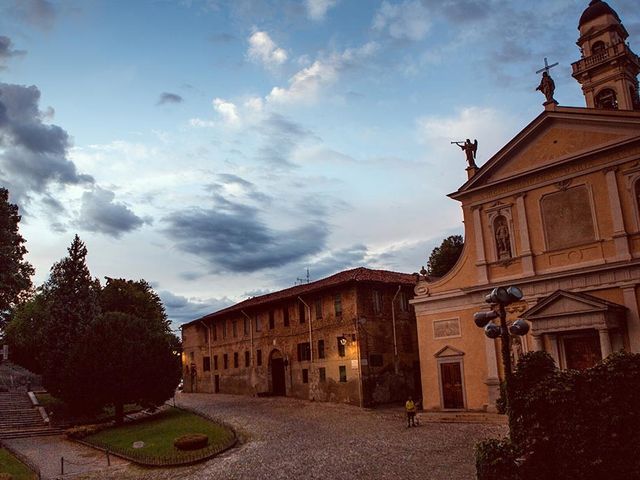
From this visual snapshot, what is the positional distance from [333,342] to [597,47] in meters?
24.7

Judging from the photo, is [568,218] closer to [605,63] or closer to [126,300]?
[605,63]

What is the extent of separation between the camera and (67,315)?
38969 mm

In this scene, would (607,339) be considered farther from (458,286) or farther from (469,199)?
(469,199)

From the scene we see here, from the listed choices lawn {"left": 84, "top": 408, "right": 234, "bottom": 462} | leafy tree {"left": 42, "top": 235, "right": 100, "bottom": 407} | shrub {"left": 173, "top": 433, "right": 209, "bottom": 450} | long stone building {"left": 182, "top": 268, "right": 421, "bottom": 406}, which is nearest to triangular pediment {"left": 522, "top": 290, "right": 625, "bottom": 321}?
long stone building {"left": 182, "top": 268, "right": 421, "bottom": 406}

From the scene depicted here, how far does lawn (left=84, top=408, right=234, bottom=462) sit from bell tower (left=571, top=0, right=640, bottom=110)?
90.0 ft

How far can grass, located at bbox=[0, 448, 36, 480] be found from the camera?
21117mm

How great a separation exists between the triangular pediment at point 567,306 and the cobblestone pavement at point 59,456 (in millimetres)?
19042

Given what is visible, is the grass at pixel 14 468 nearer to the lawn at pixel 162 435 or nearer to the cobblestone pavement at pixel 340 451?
the cobblestone pavement at pixel 340 451

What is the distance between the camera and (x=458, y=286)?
28562 mm

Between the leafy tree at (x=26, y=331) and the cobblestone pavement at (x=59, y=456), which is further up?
the leafy tree at (x=26, y=331)

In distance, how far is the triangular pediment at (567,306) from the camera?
2241cm

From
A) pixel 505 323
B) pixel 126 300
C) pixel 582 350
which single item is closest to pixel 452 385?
pixel 582 350

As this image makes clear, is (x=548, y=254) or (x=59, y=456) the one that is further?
(x=59, y=456)

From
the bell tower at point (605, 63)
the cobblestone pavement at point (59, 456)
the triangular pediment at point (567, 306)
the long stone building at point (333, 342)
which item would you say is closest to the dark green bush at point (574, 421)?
the triangular pediment at point (567, 306)
